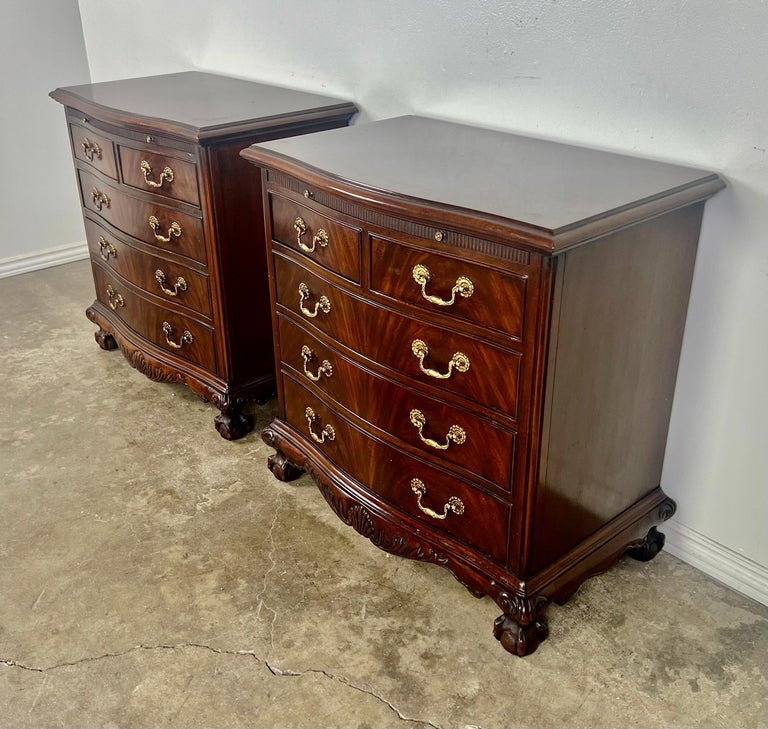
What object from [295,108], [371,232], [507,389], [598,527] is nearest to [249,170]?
[295,108]

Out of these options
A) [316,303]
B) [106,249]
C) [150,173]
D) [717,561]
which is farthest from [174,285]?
[717,561]

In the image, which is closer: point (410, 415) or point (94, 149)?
point (410, 415)

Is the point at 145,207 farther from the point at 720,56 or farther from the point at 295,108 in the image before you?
the point at 720,56

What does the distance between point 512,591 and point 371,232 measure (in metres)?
0.78

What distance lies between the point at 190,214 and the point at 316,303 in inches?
24.8

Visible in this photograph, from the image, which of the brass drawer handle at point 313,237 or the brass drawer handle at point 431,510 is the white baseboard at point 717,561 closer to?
the brass drawer handle at point 431,510

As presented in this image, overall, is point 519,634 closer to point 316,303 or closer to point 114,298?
point 316,303

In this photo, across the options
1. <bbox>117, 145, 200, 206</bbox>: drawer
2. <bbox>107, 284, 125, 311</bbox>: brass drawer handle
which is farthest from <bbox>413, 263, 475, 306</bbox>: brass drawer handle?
<bbox>107, 284, 125, 311</bbox>: brass drawer handle

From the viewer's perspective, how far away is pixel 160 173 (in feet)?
7.84

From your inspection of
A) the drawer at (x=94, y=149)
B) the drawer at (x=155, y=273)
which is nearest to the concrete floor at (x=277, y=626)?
the drawer at (x=155, y=273)

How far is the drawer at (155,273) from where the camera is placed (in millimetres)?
2484

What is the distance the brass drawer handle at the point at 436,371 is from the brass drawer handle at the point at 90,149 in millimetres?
1459

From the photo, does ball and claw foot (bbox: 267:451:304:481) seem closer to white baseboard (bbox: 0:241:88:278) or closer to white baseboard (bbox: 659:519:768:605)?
white baseboard (bbox: 659:519:768:605)

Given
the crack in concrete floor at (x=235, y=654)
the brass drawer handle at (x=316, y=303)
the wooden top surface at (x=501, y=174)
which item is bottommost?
the crack in concrete floor at (x=235, y=654)
